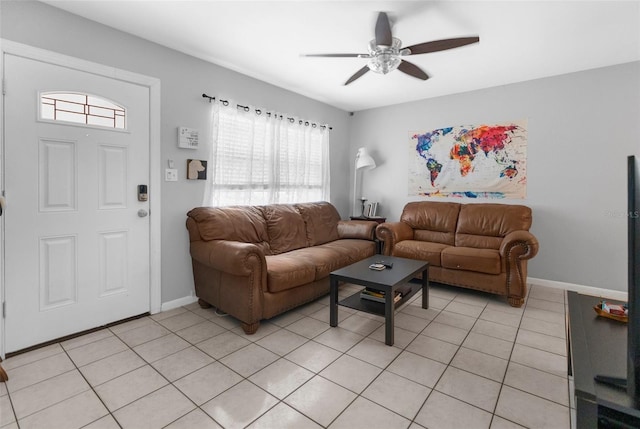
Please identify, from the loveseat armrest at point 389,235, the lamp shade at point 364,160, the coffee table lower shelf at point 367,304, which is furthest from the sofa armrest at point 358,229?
the coffee table lower shelf at point 367,304

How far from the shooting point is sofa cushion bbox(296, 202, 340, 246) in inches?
152

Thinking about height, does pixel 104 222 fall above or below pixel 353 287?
above

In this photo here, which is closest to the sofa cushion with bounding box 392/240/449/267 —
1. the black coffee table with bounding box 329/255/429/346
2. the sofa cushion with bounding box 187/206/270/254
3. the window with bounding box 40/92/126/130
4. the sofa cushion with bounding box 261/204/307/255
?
the black coffee table with bounding box 329/255/429/346

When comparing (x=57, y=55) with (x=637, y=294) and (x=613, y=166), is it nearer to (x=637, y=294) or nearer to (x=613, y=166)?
(x=637, y=294)

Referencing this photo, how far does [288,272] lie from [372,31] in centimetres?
217

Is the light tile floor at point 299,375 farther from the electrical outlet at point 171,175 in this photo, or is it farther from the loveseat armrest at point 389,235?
the electrical outlet at point 171,175

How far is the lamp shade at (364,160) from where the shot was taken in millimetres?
4715

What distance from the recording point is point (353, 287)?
12.0 feet

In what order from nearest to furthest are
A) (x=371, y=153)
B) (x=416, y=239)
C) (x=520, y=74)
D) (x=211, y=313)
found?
(x=211, y=313)
(x=520, y=74)
(x=416, y=239)
(x=371, y=153)

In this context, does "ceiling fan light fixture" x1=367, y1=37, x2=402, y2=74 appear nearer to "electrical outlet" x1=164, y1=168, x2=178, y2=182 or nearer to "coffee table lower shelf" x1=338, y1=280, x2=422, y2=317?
"coffee table lower shelf" x1=338, y1=280, x2=422, y2=317

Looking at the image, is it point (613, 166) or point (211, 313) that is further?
point (613, 166)

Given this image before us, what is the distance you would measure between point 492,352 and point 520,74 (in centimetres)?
311

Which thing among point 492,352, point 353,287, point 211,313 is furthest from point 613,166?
point 211,313

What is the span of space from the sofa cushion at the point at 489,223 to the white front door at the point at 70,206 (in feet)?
11.6
